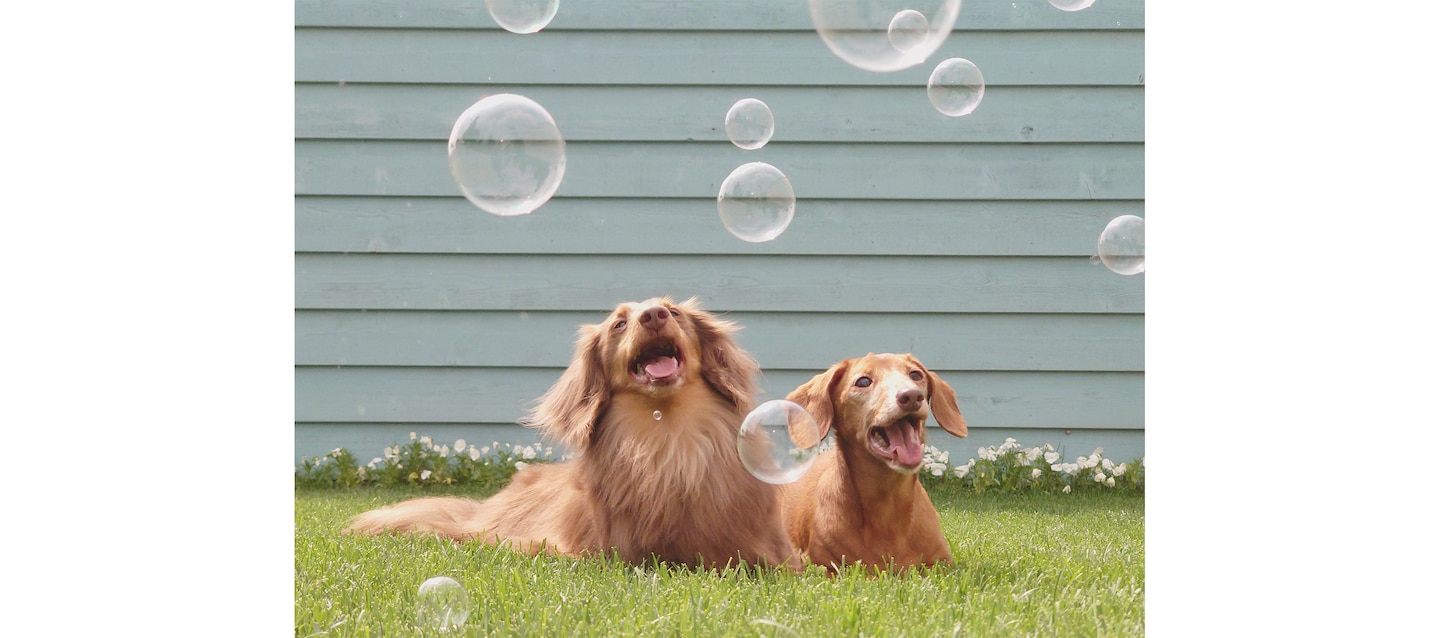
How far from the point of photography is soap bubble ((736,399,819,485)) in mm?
2229

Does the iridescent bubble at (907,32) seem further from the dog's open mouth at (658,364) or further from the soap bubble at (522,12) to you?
the dog's open mouth at (658,364)

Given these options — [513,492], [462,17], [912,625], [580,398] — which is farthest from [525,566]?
[462,17]

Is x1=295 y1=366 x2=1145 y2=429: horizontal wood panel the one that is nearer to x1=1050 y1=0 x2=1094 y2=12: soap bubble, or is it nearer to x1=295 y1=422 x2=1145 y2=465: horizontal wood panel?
x1=295 y1=422 x2=1145 y2=465: horizontal wood panel

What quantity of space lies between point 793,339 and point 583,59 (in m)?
1.53

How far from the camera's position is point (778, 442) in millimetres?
2229

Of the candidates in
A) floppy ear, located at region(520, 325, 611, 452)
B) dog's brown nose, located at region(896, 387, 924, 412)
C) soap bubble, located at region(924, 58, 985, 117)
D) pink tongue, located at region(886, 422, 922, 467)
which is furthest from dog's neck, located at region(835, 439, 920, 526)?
soap bubble, located at region(924, 58, 985, 117)

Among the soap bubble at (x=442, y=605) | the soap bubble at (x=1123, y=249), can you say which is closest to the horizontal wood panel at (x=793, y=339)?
the soap bubble at (x=1123, y=249)

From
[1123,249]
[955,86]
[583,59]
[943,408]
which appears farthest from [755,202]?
[583,59]

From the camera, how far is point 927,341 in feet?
14.2

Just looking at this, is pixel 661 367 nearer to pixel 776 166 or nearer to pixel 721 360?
pixel 721 360

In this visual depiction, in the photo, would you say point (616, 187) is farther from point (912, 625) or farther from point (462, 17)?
point (912, 625)

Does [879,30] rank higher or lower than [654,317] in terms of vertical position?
higher

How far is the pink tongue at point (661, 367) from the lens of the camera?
2303 millimetres

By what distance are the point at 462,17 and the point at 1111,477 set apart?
3.31 m
